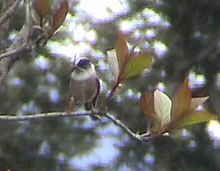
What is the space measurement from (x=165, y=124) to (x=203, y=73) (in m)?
3.72

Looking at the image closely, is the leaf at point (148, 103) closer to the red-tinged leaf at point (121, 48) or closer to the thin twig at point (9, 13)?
the red-tinged leaf at point (121, 48)

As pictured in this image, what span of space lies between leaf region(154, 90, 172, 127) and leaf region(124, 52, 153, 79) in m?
0.07

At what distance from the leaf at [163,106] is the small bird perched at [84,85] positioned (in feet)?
2.09

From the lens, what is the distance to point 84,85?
89.3 inches

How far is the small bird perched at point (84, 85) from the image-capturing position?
80.8 inches

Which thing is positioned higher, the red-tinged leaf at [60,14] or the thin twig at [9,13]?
the red-tinged leaf at [60,14]

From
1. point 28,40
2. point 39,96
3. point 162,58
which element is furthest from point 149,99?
point 162,58

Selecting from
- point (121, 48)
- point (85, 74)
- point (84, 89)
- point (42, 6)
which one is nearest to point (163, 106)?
point (121, 48)

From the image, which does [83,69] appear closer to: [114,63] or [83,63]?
[83,63]

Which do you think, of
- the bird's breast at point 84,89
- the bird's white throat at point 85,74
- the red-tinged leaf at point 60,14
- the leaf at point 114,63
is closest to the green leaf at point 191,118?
the leaf at point 114,63

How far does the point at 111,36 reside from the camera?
4.68m

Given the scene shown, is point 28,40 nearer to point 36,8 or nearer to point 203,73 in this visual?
point 36,8

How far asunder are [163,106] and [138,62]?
4.0 inches

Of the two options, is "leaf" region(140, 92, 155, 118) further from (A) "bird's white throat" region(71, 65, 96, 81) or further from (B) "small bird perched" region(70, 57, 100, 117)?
(A) "bird's white throat" region(71, 65, 96, 81)
